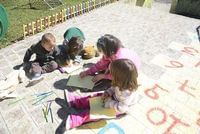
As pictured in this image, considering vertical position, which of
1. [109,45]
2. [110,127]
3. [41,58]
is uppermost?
[109,45]

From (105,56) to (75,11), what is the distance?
4811mm

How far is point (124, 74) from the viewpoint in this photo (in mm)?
3920

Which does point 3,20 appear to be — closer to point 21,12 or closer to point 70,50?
point 70,50

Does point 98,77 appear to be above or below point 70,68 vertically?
above

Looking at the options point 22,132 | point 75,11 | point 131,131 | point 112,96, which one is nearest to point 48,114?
point 22,132

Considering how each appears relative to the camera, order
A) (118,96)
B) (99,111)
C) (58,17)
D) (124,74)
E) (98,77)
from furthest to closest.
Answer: (58,17)
(98,77)
(99,111)
(118,96)
(124,74)

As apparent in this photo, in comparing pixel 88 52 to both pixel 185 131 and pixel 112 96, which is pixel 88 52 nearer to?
pixel 112 96

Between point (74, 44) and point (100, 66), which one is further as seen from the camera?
point (74, 44)

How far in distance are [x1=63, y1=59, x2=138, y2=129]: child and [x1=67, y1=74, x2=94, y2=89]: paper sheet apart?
A: 53 cm

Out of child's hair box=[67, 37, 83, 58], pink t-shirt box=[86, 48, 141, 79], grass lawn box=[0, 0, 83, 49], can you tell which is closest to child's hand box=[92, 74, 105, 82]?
pink t-shirt box=[86, 48, 141, 79]

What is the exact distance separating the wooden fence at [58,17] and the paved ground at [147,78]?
0.27 metres

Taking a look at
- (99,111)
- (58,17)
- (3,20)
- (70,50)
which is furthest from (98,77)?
(58,17)

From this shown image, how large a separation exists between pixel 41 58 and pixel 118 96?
215 cm

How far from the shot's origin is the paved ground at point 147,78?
4281mm
